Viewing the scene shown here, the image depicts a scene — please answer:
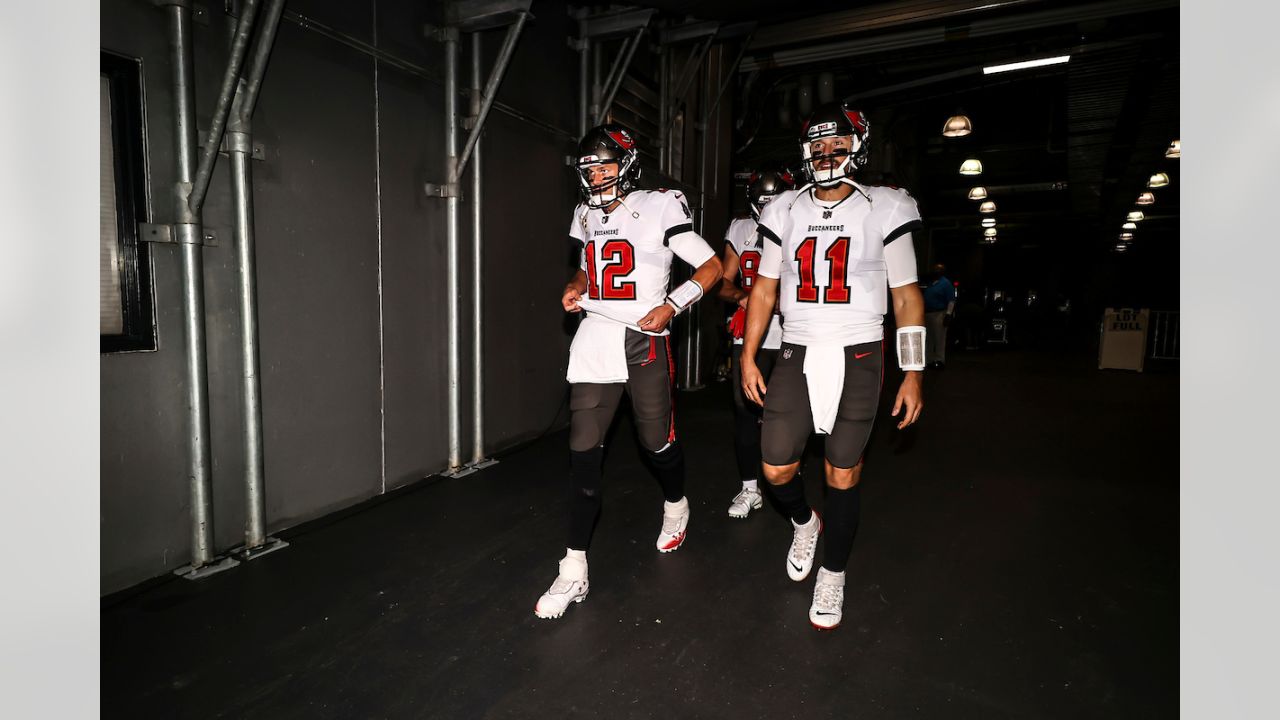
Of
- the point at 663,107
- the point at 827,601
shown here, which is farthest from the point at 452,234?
the point at 663,107

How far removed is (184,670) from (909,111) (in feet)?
45.3

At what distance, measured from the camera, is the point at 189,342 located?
10.5ft

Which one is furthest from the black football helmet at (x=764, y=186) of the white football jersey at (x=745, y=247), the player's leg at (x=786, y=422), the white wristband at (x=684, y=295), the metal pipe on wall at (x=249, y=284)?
the metal pipe on wall at (x=249, y=284)

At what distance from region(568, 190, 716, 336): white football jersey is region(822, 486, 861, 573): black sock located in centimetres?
109

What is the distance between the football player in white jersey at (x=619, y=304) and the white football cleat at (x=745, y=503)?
1157mm

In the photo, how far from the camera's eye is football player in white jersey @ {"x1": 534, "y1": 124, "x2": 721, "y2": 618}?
303cm

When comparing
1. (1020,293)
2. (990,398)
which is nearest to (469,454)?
(990,398)

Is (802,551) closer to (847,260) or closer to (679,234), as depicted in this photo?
(847,260)

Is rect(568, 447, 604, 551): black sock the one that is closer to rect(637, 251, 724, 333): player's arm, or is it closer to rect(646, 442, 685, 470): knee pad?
rect(646, 442, 685, 470): knee pad

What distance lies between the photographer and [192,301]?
3.17m

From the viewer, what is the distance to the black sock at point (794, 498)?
309 cm

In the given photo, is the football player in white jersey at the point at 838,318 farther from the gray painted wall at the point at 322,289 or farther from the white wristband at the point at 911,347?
the gray painted wall at the point at 322,289

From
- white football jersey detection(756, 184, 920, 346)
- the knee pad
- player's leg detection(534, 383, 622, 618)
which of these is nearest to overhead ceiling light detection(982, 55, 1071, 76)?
white football jersey detection(756, 184, 920, 346)

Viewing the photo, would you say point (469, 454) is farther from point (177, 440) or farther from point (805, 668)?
point (805, 668)
